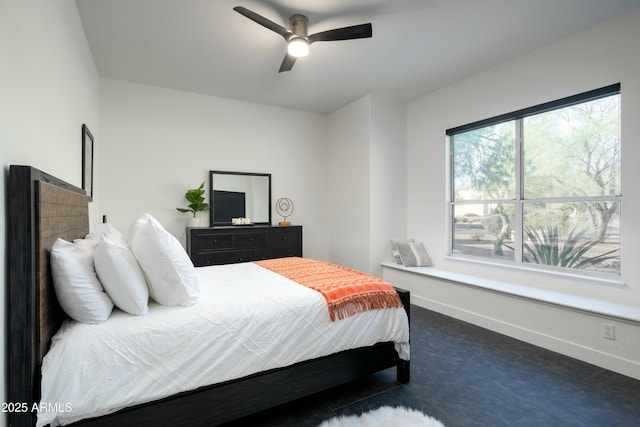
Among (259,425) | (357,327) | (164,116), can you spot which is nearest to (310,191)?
(164,116)

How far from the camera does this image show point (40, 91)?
5.24 ft

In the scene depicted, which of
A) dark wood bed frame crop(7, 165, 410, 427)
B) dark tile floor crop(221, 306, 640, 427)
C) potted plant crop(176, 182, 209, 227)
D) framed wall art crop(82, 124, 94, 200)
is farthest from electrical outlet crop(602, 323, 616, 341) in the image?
framed wall art crop(82, 124, 94, 200)

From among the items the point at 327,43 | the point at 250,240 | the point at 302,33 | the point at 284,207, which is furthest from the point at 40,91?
the point at 284,207

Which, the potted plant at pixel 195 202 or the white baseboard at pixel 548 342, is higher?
the potted plant at pixel 195 202

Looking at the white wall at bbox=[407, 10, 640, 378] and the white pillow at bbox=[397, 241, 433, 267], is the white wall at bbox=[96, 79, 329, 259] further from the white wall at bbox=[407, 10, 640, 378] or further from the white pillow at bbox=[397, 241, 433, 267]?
the white wall at bbox=[407, 10, 640, 378]

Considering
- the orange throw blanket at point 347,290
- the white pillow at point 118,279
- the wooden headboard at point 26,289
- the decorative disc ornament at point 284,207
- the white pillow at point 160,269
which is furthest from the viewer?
the decorative disc ornament at point 284,207

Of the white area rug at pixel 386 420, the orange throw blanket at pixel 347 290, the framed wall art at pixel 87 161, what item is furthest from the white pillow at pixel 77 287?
the framed wall art at pixel 87 161

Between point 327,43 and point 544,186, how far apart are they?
2700mm

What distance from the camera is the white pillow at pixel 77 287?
1327mm

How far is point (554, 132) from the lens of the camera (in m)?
3.18

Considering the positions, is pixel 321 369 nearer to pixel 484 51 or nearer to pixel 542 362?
pixel 542 362

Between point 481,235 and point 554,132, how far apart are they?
1366 millimetres

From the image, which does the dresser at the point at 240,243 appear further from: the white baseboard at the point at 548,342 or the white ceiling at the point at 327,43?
the white baseboard at the point at 548,342

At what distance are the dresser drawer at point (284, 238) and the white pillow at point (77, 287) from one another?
2.97 m
